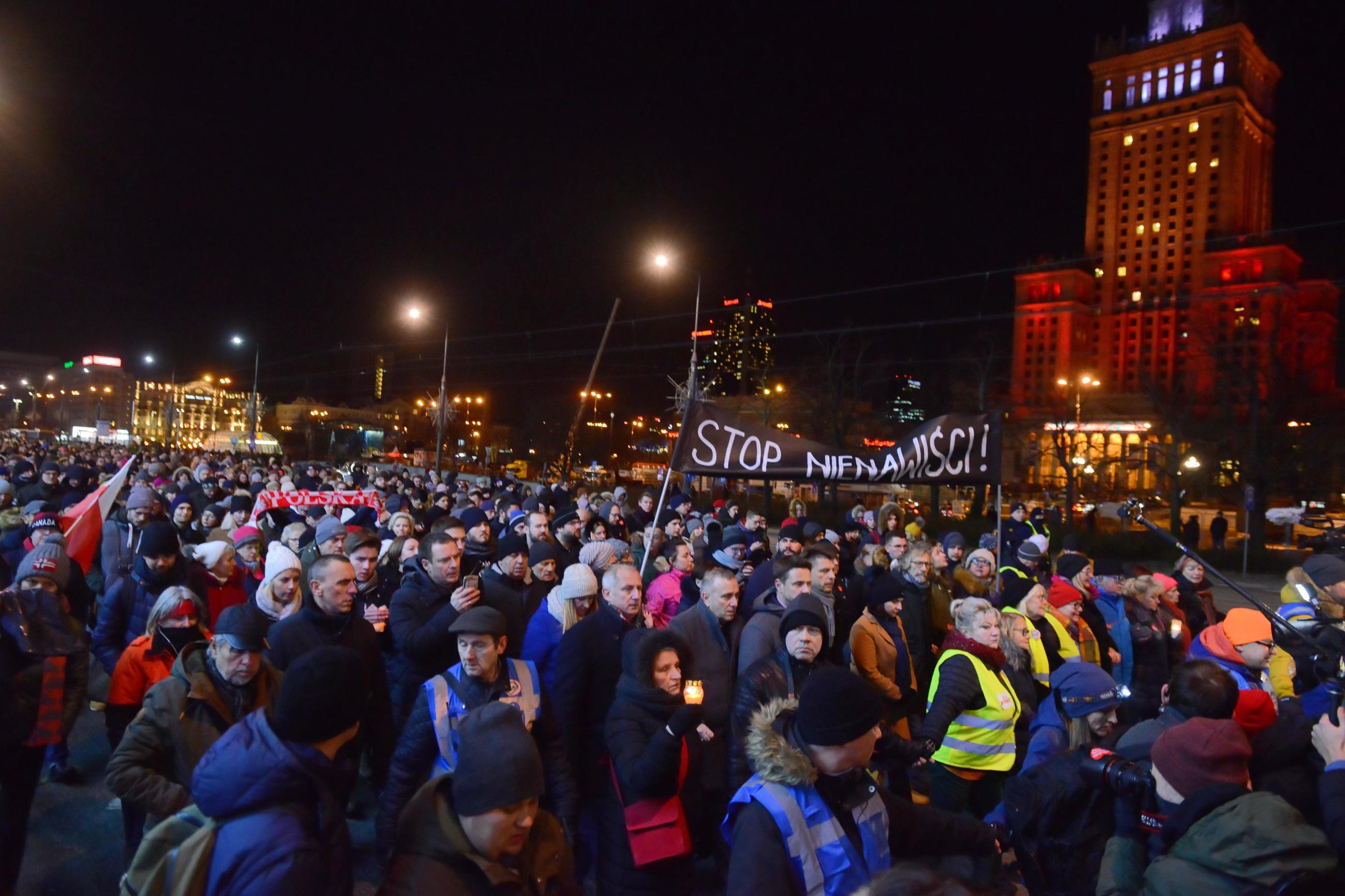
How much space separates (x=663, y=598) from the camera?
6.43 meters

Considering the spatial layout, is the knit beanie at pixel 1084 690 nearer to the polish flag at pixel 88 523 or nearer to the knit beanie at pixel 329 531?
the knit beanie at pixel 329 531

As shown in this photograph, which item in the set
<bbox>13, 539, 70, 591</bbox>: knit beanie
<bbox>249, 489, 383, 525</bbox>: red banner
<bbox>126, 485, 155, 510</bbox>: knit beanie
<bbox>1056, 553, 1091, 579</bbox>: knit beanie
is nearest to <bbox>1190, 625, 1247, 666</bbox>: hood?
<bbox>1056, 553, 1091, 579</bbox>: knit beanie

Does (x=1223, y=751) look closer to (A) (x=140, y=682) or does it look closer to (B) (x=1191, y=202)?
(A) (x=140, y=682)

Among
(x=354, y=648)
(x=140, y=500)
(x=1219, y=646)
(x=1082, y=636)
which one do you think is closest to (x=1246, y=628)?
(x=1219, y=646)

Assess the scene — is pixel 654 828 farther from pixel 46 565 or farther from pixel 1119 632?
pixel 1119 632

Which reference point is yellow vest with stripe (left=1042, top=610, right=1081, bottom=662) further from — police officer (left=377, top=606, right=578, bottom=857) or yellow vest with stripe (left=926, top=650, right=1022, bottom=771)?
police officer (left=377, top=606, right=578, bottom=857)

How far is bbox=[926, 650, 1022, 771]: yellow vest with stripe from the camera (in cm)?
446

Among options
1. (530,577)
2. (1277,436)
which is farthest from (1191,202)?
(530,577)

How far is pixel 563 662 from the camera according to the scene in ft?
13.8

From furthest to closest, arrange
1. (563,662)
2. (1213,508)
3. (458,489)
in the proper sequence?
(1213,508)
(458,489)
(563,662)

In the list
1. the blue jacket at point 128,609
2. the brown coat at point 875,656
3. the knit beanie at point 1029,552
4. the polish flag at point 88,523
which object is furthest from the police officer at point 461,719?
the knit beanie at point 1029,552

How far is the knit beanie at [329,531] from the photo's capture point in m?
6.71

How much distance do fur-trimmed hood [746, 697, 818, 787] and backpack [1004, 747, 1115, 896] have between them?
1.38 metres

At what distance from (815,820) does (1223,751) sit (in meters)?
1.34
